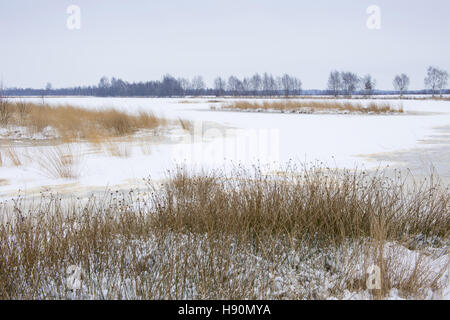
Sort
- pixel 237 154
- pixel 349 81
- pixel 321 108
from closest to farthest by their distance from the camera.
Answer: pixel 237 154
pixel 321 108
pixel 349 81

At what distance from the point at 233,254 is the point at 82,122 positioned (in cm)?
1260

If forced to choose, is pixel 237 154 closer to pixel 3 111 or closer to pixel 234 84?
pixel 3 111

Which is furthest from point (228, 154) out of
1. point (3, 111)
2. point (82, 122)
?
point (3, 111)

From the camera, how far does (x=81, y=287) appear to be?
279 cm

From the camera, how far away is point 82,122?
14312 mm

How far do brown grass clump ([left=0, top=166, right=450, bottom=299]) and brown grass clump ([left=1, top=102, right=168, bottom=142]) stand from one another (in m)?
9.03

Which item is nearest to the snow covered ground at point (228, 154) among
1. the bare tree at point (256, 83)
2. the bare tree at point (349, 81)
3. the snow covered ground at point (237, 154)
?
the snow covered ground at point (237, 154)

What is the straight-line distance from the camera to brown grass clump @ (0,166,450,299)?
2.79 m

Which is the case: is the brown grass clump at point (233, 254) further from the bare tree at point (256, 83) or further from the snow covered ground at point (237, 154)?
the bare tree at point (256, 83)

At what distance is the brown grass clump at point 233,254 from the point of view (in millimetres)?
2787

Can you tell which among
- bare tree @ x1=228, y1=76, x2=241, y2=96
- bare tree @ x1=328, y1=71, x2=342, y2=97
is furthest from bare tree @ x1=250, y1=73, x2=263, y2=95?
bare tree @ x1=328, y1=71, x2=342, y2=97

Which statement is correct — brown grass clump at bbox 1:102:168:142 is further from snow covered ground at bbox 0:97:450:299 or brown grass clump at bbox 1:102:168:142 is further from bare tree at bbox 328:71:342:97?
bare tree at bbox 328:71:342:97

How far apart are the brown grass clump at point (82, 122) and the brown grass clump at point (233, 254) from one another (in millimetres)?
9030

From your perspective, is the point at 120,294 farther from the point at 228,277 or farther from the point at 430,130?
the point at 430,130
